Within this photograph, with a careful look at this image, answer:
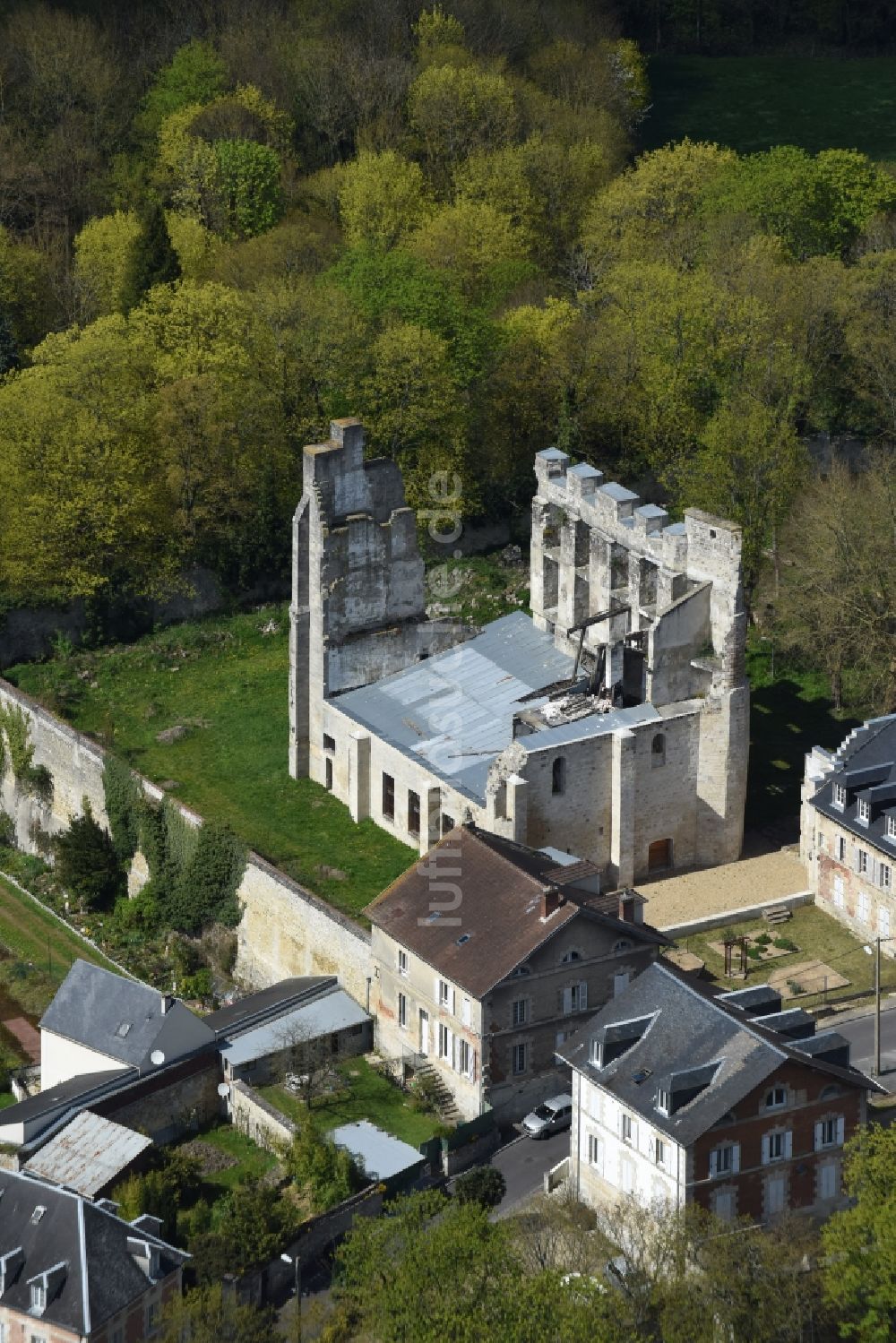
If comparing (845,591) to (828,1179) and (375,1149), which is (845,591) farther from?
(375,1149)

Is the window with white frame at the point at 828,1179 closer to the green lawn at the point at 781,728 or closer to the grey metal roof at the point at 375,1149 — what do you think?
the grey metal roof at the point at 375,1149

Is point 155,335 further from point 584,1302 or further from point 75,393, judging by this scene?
point 584,1302

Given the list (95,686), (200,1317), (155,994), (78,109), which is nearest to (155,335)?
(95,686)

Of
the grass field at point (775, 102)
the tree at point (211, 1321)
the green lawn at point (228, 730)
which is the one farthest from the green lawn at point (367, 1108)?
the grass field at point (775, 102)

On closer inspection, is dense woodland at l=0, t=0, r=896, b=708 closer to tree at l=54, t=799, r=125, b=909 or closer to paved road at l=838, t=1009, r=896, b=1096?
tree at l=54, t=799, r=125, b=909

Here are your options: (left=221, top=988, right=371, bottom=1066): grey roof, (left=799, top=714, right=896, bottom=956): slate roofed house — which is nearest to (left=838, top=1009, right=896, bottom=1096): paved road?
(left=799, top=714, right=896, bottom=956): slate roofed house

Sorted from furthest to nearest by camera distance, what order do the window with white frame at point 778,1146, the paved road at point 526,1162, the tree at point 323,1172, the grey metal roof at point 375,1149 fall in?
the grey metal roof at point 375,1149
the paved road at point 526,1162
the tree at point 323,1172
the window with white frame at point 778,1146
